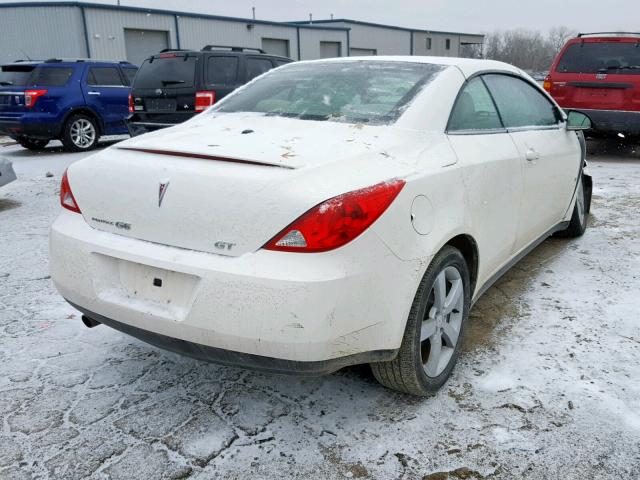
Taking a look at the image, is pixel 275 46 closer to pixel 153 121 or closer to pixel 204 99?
pixel 153 121

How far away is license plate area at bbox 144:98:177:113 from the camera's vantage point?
885 centimetres

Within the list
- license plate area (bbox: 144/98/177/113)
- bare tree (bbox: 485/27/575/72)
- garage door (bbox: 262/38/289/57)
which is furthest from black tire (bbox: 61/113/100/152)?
bare tree (bbox: 485/27/575/72)

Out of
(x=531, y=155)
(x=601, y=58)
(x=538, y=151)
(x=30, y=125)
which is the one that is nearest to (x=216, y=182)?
(x=531, y=155)

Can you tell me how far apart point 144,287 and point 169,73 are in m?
7.43

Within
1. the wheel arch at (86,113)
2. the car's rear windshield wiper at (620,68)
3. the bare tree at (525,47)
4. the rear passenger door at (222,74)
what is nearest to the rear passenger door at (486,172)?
the rear passenger door at (222,74)

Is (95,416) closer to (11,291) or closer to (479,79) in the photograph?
(11,291)

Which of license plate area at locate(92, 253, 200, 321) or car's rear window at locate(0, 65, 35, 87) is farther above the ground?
car's rear window at locate(0, 65, 35, 87)

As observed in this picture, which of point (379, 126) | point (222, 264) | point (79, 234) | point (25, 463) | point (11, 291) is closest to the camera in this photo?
point (222, 264)

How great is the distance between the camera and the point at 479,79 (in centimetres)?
323

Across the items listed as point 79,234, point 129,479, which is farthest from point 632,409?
point 79,234

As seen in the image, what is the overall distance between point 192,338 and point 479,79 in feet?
7.14

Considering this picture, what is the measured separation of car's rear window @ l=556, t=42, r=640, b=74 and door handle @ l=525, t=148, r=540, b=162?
6331mm

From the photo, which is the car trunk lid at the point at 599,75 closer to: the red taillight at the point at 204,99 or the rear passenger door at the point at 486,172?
the red taillight at the point at 204,99

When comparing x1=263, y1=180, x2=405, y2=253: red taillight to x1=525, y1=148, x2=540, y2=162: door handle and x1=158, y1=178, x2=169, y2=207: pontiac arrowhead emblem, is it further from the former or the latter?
x1=525, y1=148, x2=540, y2=162: door handle
